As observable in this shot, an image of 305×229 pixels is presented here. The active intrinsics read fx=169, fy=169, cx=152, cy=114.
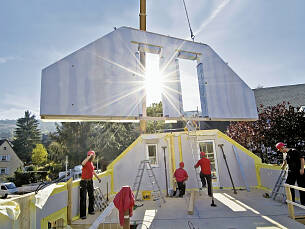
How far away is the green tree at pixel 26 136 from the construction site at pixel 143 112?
41629 millimetres

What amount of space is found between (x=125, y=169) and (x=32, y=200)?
5408 mm

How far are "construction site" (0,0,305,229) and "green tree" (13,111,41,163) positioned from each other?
41.6 meters

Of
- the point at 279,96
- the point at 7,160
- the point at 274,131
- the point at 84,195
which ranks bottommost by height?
the point at 7,160

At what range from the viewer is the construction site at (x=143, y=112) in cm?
427

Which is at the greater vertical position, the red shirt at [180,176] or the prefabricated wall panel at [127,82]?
the prefabricated wall panel at [127,82]

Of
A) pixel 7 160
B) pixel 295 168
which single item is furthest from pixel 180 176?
pixel 7 160

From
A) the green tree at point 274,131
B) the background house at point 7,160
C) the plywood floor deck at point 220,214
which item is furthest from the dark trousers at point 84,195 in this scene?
the background house at point 7,160

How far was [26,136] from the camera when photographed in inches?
1679

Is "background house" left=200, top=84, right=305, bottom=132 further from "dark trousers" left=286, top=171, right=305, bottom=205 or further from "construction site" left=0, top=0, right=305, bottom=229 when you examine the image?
"dark trousers" left=286, top=171, right=305, bottom=205

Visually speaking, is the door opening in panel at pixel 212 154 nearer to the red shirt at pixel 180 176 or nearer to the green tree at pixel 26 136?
the red shirt at pixel 180 176

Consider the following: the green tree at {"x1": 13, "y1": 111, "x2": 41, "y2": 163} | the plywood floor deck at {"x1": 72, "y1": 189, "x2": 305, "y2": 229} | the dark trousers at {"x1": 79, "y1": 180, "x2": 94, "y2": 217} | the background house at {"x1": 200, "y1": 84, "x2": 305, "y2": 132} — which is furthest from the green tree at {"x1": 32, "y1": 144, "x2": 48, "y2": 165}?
the plywood floor deck at {"x1": 72, "y1": 189, "x2": 305, "y2": 229}

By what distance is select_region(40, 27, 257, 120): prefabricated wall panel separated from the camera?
14.7 ft

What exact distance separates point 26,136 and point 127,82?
49041 millimetres

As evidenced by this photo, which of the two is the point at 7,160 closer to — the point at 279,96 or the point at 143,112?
the point at 143,112
